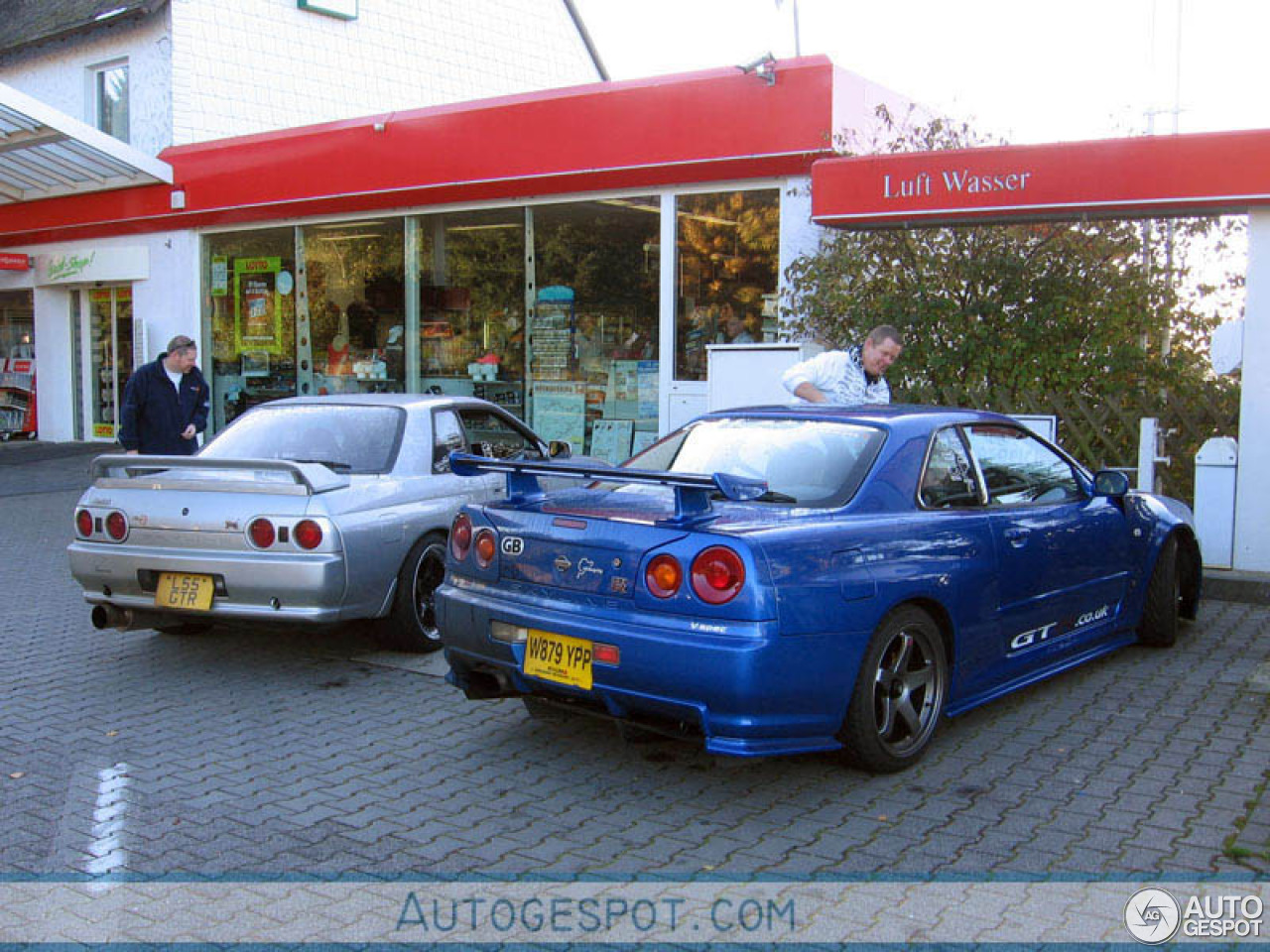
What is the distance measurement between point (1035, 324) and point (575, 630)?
6.67 meters

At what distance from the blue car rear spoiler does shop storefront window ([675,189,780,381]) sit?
690 centimetres

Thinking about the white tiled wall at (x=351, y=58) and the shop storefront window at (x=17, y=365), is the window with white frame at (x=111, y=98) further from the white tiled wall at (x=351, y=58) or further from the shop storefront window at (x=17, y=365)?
the shop storefront window at (x=17, y=365)

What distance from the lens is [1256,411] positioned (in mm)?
8203

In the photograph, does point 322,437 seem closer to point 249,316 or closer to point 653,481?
point 653,481

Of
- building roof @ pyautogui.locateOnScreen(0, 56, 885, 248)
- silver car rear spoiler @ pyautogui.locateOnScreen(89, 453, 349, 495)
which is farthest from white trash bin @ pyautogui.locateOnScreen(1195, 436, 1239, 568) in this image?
silver car rear spoiler @ pyautogui.locateOnScreen(89, 453, 349, 495)

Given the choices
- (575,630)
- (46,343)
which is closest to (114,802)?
(575,630)

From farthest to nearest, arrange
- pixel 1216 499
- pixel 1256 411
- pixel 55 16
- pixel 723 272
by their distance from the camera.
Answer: pixel 55 16, pixel 723 272, pixel 1216 499, pixel 1256 411

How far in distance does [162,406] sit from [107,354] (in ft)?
36.7

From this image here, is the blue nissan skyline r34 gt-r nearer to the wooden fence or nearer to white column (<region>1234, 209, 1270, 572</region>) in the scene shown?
white column (<region>1234, 209, 1270, 572</region>)

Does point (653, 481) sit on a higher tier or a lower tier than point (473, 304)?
lower

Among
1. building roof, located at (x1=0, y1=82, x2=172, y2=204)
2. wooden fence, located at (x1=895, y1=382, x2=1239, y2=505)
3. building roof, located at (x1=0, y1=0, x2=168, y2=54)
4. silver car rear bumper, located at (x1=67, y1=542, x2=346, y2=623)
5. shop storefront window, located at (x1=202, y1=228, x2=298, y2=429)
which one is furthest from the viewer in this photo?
building roof, located at (x1=0, y1=0, x2=168, y2=54)

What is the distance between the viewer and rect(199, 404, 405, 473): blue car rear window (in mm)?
6531

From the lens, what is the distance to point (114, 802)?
4258 mm
